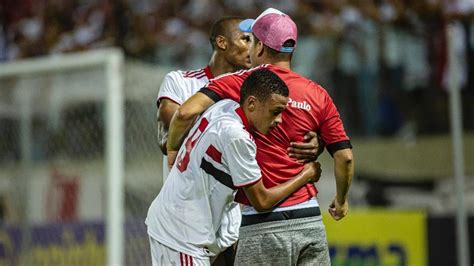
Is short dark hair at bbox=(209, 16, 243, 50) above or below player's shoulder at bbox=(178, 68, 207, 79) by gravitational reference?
above

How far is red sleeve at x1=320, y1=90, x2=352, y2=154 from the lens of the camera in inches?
191

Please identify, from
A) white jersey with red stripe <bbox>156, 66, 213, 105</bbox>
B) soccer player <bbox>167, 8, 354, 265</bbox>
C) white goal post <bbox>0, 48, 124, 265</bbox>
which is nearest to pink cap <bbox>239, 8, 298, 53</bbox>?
soccer player <bbox>167, 8, 354, 265</bbox>

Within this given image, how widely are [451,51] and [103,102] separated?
3.54m

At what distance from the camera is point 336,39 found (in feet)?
36.8

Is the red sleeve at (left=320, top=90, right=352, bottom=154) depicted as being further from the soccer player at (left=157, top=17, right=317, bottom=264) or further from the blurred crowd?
the blurred crowd

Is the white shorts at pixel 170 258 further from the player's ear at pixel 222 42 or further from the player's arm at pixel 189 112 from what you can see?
the player's ear at pixel 222 42

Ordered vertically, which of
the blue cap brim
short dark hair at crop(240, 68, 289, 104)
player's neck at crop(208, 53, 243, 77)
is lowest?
short dark hair at crop(240, 68, 289, 104)

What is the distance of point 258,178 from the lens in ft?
15.0

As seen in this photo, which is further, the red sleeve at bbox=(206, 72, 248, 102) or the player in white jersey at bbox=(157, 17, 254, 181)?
the player in white jersey at bbox=(157, 17, 254, 181)

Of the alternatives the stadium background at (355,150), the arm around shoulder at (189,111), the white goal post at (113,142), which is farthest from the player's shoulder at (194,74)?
the stadium background at (355,150)

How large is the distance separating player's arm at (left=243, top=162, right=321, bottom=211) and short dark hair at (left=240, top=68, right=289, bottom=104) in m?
0.42

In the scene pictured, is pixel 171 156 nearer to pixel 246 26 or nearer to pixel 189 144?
pixel 189 144

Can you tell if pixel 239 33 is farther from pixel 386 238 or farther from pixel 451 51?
pixel 386 238

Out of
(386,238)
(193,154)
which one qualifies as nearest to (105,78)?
(386,238)
